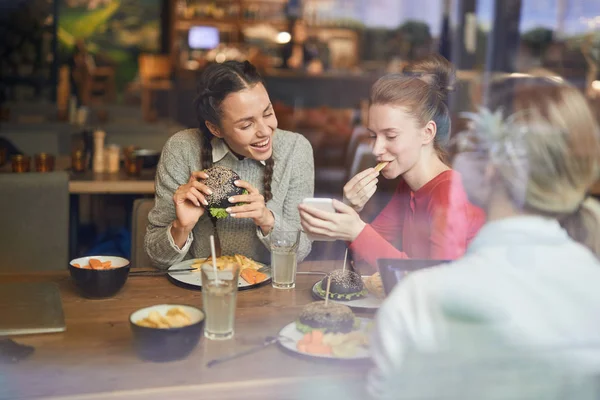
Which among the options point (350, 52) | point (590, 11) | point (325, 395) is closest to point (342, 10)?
point (350, 52)

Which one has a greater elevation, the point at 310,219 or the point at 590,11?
the point at 590,11

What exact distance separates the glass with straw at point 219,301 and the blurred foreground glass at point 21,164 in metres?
1.73

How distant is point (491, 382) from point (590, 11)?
2.44ft

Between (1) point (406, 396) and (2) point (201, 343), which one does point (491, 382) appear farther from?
(2) point (201, 343)

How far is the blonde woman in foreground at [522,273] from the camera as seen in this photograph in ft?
2.93

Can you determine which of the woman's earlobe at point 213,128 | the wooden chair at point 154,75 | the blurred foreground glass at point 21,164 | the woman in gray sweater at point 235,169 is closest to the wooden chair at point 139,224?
the woman in gray sweater at point 235,169

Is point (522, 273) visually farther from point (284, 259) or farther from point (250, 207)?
point (250, 207)

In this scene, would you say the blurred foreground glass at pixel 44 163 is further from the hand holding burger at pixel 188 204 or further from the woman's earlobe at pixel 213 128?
the hand holding burger at pixel 188 204

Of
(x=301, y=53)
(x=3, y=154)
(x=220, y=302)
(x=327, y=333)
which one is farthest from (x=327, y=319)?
(x=301, y=53)

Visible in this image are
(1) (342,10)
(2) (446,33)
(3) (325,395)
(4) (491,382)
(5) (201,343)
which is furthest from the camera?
(1) (342,10)

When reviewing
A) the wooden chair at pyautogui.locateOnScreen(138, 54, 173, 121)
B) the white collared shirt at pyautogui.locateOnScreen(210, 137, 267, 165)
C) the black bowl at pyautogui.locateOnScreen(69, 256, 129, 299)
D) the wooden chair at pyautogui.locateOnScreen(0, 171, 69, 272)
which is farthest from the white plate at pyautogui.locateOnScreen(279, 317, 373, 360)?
the wooden chair at pyautogui.locateOnScreen(138, 54, 173, 121)

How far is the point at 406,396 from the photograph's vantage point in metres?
0.93

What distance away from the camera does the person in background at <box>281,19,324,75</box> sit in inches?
279

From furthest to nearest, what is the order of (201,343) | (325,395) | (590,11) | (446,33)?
(446,33), (590,11), (201,343), (325,395)
